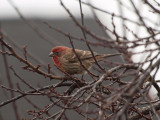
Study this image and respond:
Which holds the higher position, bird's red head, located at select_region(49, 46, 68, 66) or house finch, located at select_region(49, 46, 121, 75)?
bird's red head, located at select_region(49, 46, 68, 66)

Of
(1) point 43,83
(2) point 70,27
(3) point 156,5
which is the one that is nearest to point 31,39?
(2) point 70,27

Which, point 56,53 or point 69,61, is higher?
point 56,53

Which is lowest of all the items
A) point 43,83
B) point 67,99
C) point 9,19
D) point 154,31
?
point 67,99

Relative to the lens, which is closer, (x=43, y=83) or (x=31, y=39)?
(x=43, y=83)

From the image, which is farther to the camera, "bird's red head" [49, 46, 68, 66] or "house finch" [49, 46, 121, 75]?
"bird's red head" [49, 46, 68, 66]

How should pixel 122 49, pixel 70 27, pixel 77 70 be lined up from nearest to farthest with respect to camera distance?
1. pixel 122 49
2. pixel 77 70
3. pixel 70 27

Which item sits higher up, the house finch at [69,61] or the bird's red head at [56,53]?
the bird's red head at [56,53]

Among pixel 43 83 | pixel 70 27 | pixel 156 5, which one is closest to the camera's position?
pixel 156 5

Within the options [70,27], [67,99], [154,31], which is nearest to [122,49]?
[154,31]

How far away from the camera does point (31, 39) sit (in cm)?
2028

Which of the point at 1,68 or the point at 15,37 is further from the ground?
the point at 15,37

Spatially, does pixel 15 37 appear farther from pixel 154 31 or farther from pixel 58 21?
pixel 154 31

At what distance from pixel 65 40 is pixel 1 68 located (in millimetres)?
3612

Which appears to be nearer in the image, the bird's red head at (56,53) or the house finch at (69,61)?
the house finch at (69,61)
